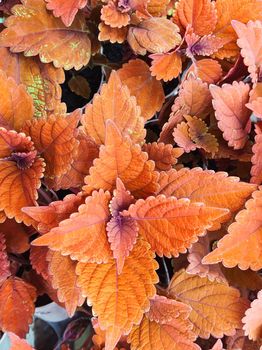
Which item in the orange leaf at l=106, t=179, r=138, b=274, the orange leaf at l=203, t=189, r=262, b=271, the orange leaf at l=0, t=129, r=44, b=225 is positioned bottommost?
the orange leaf at l=203, t=189, r=262, b=271

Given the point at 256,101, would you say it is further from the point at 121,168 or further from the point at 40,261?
the point at 40,261

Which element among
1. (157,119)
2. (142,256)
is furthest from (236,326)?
(157,119)

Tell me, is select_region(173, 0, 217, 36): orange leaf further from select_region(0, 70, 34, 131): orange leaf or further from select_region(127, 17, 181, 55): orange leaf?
select_region(0, 70, 34, 131): orange leaf

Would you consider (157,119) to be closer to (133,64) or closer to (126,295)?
(133,64)

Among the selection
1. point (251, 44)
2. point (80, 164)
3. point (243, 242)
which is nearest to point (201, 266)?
point (243, 242)

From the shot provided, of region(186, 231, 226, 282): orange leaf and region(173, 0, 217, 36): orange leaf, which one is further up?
region(173, 0, 217, 36): orange leaf

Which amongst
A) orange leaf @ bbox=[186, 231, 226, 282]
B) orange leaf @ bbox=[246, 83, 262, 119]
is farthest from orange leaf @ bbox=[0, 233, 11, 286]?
orange leaf @ bbox=[246, 83, 262, 119]
